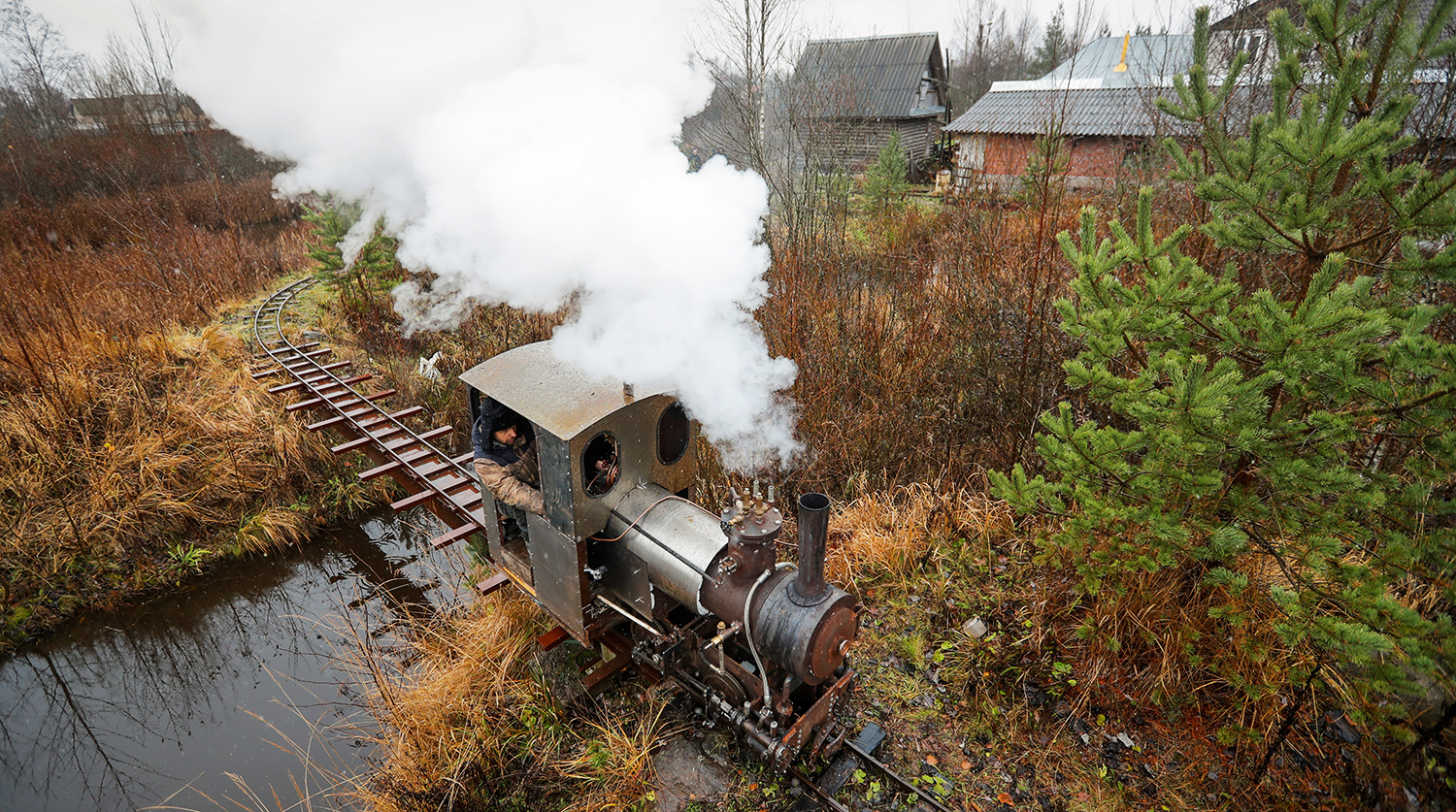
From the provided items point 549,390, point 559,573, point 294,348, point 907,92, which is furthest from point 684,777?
point 907,92

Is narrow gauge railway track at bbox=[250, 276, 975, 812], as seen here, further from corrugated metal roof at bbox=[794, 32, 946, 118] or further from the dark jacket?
corrugated metal roof at bbox=[794, 32, 946, 118]

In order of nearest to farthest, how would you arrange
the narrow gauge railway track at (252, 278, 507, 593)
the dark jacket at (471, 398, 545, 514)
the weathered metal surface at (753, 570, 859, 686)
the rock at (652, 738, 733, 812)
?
the weathered metal surface at (753, 570, 859, 686) → the rock at (652, 738, 733, 812) → the dark jacket at (471, 398, 545, 514) → the narrow gauge railway track at (252, 278, 507, 593)

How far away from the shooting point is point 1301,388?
3223 millimetres

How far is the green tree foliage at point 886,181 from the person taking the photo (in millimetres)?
12922

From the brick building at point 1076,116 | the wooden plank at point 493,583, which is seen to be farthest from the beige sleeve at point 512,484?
the brick building at point 1076,116

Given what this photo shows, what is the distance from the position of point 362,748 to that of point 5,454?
5483 millimetres

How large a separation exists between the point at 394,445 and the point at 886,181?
1029cm

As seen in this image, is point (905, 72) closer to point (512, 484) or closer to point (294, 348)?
point (294, 348)

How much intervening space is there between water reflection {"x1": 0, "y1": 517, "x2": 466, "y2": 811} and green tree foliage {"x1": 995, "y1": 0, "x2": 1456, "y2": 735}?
5.67m

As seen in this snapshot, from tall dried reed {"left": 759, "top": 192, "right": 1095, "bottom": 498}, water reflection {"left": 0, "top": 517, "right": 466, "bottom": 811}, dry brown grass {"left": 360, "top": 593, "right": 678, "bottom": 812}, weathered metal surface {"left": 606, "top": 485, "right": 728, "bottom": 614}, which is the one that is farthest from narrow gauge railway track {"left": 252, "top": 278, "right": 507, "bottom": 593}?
tall dried reed {"left": 759, "top": 192, "right": 1095, "bottom": 498}

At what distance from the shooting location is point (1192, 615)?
4.25 m

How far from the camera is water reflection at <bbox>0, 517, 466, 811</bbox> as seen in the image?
5020 millimetres

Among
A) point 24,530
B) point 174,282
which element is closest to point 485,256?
point 24,530

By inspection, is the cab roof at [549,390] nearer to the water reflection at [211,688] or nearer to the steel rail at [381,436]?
the steel rail at [381,436]
